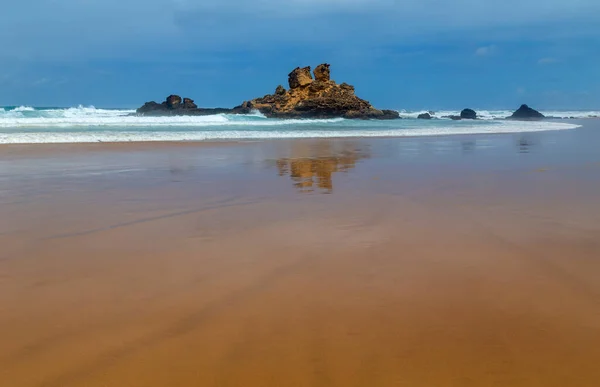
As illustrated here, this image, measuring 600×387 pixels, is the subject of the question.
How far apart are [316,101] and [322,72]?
12.8 feet

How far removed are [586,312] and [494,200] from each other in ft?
10.2

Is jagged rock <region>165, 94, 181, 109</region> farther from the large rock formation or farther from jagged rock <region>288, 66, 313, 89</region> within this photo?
jagged rock <region>288, 66, 313, 89</region>

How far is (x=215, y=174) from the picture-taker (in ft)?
25.5

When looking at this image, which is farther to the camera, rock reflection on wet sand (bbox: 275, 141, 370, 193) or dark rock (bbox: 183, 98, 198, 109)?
dark rock (bbox: 183, 98, 198, 109)

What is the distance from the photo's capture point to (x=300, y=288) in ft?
9.12

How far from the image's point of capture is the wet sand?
6.47ft

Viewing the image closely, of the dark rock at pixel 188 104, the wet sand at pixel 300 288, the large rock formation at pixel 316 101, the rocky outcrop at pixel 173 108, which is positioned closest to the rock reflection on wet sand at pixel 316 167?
the wet sand at pixel 300 288

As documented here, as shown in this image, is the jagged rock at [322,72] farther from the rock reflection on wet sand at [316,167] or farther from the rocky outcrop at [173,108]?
the rock reflection on wet sand at [316,167]

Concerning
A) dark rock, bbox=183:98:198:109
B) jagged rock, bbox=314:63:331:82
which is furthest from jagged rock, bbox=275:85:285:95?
dark rock, bbox=183:98:198:109

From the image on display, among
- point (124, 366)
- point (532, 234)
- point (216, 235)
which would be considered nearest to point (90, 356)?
point (124, 366)

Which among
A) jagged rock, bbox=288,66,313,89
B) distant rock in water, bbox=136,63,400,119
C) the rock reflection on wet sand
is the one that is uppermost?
jagged rock, bbox=288,66,313,89

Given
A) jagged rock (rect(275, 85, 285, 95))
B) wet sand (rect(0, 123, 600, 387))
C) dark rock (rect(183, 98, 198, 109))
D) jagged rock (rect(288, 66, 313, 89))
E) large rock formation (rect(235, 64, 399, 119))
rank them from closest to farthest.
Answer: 1. wet sand (rect(0, 123, 600, 387))
2. large rock formation (rect(235, 64, 399, 119))
3. jagged rock (rect(288, 66, 313, 89))
4. jagged rock (rect(275, 85, 285, 95))
5. dark rock (rect(183, 98, 198, 109))

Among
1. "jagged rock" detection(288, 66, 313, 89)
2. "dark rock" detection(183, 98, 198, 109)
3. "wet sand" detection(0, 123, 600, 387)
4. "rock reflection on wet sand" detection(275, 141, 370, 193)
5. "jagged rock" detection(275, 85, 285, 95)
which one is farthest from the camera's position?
"dark rock" detection(183, 98, 198, 109)

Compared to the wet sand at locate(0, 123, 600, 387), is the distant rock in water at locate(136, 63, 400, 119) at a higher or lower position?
higher
